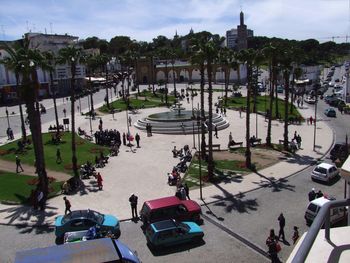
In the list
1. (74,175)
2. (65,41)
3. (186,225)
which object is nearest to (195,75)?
(65,41)

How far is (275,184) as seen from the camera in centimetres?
2969

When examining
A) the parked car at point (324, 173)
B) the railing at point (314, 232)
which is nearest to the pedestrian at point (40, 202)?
the parked car at point (324, 173)

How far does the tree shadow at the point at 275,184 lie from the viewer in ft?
94.1

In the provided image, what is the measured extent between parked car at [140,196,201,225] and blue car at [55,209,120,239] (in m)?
1.81

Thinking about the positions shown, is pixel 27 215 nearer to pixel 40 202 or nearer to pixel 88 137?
pixel 40 202

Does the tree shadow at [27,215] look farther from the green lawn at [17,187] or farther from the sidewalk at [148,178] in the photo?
the green lawn at [17,187]

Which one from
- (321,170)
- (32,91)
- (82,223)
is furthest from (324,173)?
(32,91)

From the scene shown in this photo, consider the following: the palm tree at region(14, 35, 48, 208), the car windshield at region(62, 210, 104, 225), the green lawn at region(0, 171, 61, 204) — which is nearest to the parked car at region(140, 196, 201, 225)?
the car windshield at region(62, 210, 104, 225)

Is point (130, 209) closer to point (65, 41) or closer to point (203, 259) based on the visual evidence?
point (203, 259)

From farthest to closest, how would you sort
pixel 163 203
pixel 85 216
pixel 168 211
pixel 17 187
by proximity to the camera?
pixel 17 187
pixel 163 203
pixel 168 211
pixel 85 216

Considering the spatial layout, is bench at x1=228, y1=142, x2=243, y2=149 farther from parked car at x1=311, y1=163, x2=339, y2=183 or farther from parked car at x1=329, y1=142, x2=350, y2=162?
parked car at x1=311, y1=163, x2=339, y2=183

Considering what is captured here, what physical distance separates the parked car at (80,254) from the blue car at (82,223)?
5.69 m

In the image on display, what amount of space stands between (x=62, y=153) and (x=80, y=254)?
26.6 m

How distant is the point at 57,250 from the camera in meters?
14.7
